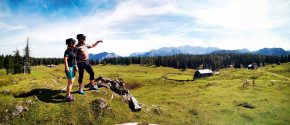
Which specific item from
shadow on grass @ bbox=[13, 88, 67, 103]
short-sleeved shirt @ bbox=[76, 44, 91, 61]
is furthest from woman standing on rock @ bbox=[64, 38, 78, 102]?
shadow on grass @ bbox=[13, 88, 67, 103]

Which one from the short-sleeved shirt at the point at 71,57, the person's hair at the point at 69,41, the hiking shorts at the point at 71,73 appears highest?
the person's hair at the point at 69,41

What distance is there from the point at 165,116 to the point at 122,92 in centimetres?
511

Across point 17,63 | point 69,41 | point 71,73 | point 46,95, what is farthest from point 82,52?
point 17,63

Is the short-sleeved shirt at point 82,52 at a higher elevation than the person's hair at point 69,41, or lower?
lower

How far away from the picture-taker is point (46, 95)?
21.0m

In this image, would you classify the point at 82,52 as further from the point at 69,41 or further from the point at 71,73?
the point at 71,73

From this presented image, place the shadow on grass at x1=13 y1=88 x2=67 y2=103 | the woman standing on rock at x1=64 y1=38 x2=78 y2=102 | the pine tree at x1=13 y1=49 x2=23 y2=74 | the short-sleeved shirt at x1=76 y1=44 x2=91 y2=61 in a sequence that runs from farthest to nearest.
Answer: the pine tree at x1=13 y1=49 x2=23 y2=74 → the shadow on grass at x1=13 y1=88 x2=67 y2=103 → the short-sleeved shirt at x1=76 y1=44 x2=91 y2=61 → the woman standing on rock at x1=64 y1=38 x2=78 y2=102

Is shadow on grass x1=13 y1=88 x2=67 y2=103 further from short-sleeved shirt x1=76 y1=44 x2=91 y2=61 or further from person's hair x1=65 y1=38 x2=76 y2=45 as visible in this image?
person's hair x1=65 y1=38 x2=76 y2=45

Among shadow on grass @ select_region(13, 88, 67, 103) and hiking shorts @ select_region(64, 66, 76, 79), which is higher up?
hiking shorts @ select_region(64, 66, 76, 79)

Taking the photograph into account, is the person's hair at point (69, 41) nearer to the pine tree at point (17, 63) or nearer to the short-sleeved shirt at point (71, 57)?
the short-sleeved shirt at point (71, 57)

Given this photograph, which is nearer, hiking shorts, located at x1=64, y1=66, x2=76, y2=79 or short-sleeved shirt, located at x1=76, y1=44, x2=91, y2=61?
hiking shorts, located at x1=64, y1=66, x2=76, y2=79

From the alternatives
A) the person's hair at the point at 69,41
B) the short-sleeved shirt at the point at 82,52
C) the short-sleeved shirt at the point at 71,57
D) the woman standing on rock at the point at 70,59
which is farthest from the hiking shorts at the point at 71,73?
the person's hair at the point at 69,41

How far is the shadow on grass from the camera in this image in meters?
20.4

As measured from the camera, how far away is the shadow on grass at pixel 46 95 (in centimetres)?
2042
